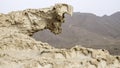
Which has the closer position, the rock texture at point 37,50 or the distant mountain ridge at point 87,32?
the rock texture at point 37,50

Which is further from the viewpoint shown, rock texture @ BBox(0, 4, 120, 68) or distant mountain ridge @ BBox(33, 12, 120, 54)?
distant mountain ridge @ BBox(33, 12, 120, 54)

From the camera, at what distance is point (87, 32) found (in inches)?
2048

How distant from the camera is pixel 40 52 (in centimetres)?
594

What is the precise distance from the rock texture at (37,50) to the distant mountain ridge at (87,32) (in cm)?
3526

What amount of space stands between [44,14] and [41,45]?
5.47 feet

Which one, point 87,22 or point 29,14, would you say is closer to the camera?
point 29,14

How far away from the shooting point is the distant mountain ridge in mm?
46444

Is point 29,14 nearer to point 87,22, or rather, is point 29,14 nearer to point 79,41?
point 79,41

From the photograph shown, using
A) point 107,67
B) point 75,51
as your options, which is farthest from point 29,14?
point 107,67

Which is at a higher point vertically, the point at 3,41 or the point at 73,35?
the point at 3,41

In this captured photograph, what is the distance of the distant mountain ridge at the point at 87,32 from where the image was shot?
152ft

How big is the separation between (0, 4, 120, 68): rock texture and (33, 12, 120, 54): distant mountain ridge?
35256 mm

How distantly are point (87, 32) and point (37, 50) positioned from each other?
46247mm

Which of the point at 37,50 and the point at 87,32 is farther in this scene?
the point at 87,32
